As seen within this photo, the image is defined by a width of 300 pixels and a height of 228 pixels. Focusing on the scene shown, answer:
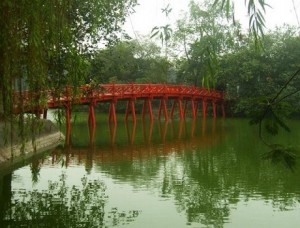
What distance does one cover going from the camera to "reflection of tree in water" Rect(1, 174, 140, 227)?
23.9 feet

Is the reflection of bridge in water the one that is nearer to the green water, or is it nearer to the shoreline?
the green water

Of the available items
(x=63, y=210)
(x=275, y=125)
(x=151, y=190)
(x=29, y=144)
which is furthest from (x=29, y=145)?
(x=275, y=125)

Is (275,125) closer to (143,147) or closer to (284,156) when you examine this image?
(284,156)

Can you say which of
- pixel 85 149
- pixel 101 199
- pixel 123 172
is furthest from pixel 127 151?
pixel 101 199

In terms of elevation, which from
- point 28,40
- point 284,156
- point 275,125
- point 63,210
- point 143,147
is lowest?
point 63,210

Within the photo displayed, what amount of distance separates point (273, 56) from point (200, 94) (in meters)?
6.24

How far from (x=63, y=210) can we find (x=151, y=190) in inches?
90.2

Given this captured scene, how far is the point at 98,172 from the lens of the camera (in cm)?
1185

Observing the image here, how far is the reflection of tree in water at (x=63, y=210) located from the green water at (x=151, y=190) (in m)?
0.02

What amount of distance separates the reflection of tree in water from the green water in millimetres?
16

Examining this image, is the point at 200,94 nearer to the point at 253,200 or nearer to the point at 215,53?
the point at 253,200

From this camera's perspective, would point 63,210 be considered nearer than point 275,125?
No

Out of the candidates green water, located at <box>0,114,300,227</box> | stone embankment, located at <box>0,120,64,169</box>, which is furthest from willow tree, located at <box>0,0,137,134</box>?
stone embankment, located at <box>0,120,64,169</box>

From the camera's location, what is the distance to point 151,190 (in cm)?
966
